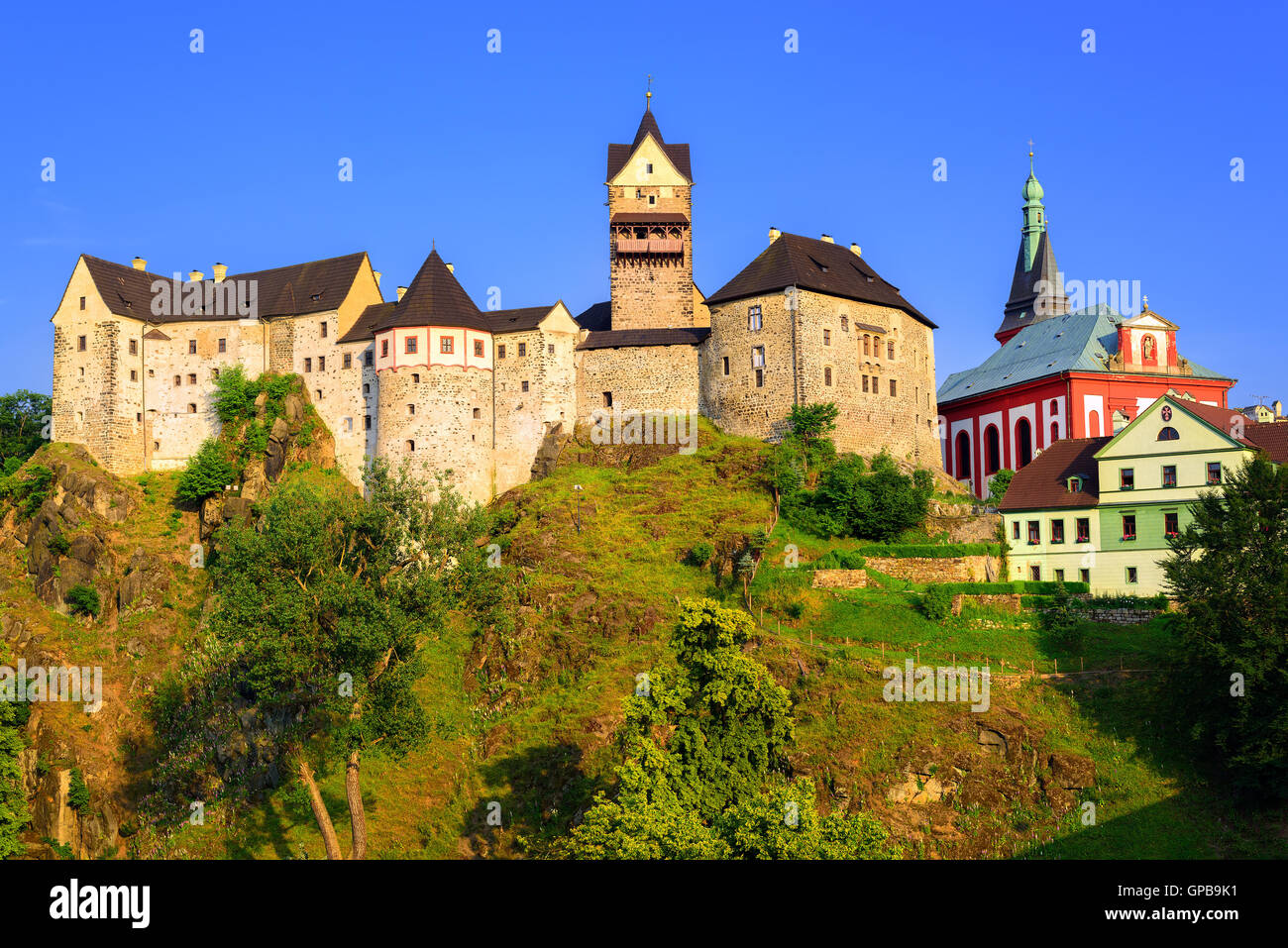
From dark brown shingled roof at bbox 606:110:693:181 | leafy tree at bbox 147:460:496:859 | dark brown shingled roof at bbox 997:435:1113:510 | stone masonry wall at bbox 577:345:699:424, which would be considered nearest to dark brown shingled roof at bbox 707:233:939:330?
stone masonry wall at bbox 577:345:699:424

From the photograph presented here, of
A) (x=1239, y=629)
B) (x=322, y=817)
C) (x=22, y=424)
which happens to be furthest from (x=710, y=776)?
(x=22, y=424)

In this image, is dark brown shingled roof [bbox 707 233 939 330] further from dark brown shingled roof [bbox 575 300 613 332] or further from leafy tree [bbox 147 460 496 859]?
leafy tree [bbox 147 460 496 859]

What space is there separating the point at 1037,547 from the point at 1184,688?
14927 mm

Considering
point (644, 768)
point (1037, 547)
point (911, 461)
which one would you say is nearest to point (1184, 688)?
point (1037, 547)

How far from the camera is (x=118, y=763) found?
59031 mm

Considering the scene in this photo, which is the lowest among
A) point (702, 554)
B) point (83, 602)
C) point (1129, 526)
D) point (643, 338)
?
point (83, 602)

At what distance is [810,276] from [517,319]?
17289 millimetres

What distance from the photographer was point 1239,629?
39250 mm

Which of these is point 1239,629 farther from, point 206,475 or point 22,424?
point 22,424

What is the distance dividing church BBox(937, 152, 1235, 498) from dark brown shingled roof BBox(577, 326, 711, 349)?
20.7 m

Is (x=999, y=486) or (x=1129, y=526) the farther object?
(x=999, y=486)

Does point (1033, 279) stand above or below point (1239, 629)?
above

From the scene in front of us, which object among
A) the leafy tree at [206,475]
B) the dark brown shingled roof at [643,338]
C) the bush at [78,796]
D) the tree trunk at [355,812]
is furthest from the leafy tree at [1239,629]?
the leafy tree at [206,475]
